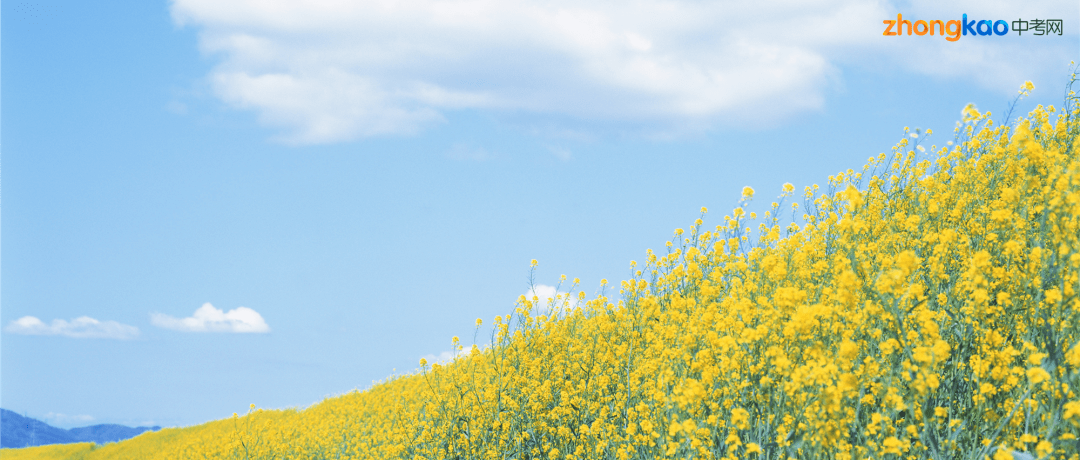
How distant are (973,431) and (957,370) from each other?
374 mm

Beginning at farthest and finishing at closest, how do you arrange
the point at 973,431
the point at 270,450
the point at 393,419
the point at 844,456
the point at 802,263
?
the point at 270,450, the point at 393,419, the point at 802,263, the point at 973,431, the point at 844,456

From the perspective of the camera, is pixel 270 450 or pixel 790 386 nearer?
pixel 790 386

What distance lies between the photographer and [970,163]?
8289 mm

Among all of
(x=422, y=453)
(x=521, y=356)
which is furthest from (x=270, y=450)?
(x=521, y=356)

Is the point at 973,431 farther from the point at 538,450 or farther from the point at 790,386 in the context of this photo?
the point at 538,450

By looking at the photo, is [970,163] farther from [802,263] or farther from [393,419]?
[393,419]

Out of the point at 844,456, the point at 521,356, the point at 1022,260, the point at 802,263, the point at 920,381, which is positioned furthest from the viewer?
the point at 521,356

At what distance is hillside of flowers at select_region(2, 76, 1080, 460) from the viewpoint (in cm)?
380

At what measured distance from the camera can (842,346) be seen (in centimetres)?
362

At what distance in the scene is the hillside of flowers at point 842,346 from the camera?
3.80 m

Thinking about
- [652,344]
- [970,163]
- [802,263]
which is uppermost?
[970,163]

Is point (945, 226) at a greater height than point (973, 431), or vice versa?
point (945, 226)

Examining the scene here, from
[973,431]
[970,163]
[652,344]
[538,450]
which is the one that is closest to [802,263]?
[652,344]

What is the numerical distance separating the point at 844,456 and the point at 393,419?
765cm
